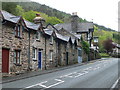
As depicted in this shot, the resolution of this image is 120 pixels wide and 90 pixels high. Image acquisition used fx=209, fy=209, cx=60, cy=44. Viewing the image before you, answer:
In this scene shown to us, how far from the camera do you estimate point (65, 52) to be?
34.4m

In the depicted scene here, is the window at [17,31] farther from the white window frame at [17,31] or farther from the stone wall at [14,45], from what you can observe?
the stone wall at [14,45]

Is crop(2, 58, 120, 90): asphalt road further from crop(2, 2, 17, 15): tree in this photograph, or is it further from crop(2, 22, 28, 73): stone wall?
crop(2, 2, 17, 15): tree

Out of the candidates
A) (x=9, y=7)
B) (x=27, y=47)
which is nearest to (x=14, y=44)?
(x=27, y=47)

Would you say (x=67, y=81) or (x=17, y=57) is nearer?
(x=67, y=81)

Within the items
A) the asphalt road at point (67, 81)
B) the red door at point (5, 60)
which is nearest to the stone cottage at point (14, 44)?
the red door at point (5, 60)

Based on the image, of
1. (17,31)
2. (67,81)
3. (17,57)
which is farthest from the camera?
(17,31)

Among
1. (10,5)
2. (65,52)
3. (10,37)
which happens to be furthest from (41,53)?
(10,5)

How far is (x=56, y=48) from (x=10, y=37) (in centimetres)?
1244

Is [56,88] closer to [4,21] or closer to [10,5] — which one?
[4,21]

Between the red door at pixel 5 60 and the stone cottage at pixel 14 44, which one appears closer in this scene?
the red door at pixel 5 60

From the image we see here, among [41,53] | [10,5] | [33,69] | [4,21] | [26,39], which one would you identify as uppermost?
[10,5]

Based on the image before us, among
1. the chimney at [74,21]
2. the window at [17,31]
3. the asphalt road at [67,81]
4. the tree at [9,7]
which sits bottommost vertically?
the asphalt road at [67,81]

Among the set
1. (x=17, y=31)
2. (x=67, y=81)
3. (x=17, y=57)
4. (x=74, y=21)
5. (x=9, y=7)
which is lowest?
(x=67, y=81)

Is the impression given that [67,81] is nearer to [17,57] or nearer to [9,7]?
[17,57]
